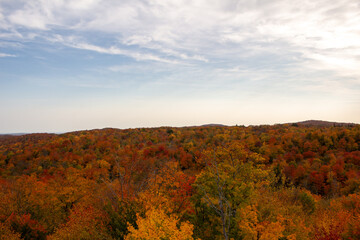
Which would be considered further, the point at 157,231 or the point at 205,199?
the point at 157,231

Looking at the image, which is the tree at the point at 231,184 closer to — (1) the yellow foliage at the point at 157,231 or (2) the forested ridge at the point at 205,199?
(2) the forested ridge at the point at 205,199

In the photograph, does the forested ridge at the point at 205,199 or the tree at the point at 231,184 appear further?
the tree at the point at 231,184

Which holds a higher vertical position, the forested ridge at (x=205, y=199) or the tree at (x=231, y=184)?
the tree at (x=231, y=184)

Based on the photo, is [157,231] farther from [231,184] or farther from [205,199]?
[231,184]

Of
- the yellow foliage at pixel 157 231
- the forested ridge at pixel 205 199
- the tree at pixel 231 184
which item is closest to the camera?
the yellow foliage at pixel 157 231

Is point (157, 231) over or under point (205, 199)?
under

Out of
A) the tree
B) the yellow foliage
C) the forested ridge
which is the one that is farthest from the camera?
the tree

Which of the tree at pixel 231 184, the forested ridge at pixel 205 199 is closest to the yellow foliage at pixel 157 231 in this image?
the forested ridge at pixel 205 199

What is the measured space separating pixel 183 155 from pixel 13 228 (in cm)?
6492

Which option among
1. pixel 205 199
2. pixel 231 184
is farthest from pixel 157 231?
pixel 231 184

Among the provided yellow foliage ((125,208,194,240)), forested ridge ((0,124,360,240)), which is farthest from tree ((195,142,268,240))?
yellow foliage ((125,208,194,240))

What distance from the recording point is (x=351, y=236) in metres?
20.0

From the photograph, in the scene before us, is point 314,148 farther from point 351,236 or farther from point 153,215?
point 153,215

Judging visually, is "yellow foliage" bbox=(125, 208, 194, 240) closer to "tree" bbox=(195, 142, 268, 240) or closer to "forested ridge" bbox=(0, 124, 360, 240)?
"forested ridge" bbox=(0, 124, 360, 240)
